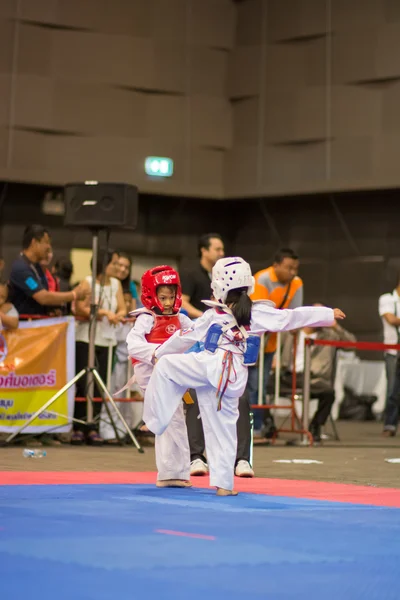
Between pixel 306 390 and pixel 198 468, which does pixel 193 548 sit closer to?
pixel 198 468

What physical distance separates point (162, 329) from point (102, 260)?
3.55 metres

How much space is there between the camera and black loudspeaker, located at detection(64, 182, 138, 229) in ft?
32.6

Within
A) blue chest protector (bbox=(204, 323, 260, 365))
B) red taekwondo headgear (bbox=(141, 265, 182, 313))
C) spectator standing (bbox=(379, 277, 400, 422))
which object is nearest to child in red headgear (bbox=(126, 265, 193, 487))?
red taekwondo headgear (bbox=(141, 265, 182, 313))

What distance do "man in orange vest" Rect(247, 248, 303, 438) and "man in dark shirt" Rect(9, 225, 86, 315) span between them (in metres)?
1.78

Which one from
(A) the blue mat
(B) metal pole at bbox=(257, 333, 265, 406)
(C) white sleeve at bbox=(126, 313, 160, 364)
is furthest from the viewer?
(B) metal pole at bbox=(257, 333, 265, 406)

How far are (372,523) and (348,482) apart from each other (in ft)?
7.64

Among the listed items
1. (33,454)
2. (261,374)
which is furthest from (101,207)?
(33,454)

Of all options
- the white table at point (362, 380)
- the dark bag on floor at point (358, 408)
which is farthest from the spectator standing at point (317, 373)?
the dark bag on floor at point (358, 408)

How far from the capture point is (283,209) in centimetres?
1811

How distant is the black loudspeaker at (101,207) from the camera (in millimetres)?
9930

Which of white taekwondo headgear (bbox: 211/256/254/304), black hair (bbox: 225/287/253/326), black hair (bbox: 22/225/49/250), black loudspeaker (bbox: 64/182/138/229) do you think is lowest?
black hair (bbox: 225/287/253/326)

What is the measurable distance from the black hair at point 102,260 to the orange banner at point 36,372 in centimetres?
55

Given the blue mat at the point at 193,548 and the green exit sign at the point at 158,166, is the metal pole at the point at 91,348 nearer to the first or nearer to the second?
the blue mat at the point at 193,548

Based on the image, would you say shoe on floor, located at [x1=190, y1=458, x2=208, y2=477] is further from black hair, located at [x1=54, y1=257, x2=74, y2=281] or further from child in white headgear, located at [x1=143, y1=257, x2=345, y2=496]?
black hair, located at [x1=54, y1=257, x2=74, y2=281]
